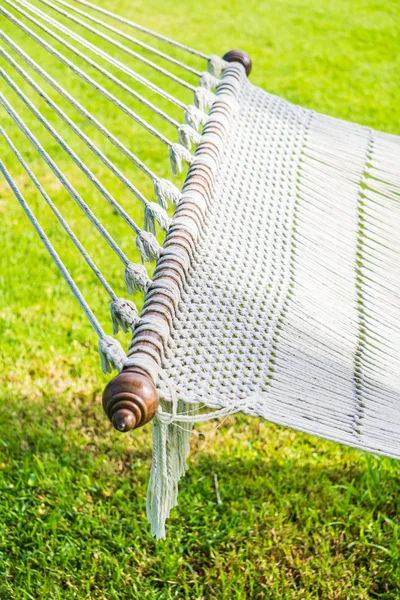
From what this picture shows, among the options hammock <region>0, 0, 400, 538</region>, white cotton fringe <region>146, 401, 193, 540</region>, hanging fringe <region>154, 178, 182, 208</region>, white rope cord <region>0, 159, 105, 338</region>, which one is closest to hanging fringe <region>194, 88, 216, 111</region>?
hammock <region>0, 0, 400, 538</region>

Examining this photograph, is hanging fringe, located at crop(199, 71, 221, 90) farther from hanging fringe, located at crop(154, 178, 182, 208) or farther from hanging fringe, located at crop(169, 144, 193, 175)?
hanging fringe, located at crop(154, 178, 182, 208)

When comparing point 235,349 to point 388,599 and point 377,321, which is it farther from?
point 388,599

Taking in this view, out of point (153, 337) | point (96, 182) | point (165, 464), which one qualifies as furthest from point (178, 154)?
point (165, 464)

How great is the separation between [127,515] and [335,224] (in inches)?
30.4

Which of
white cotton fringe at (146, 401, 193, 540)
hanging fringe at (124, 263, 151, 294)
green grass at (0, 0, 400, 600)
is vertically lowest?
green grass at (0, 0, 400, 600)

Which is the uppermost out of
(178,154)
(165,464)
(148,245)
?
(178,154)

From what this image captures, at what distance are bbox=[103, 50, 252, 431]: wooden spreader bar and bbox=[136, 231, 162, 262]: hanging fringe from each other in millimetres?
17

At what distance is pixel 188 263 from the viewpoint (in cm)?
113

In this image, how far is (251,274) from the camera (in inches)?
48.7

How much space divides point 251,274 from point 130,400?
425 millimetres

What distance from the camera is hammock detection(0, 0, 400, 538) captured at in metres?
1.01

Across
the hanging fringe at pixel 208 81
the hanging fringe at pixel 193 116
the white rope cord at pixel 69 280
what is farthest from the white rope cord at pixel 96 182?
the hanging fringe at pixel 208 81

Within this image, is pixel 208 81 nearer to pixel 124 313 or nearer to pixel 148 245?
pixel 148 245

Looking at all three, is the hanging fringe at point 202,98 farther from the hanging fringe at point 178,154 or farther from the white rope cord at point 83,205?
the white rope cord at point 83,205
